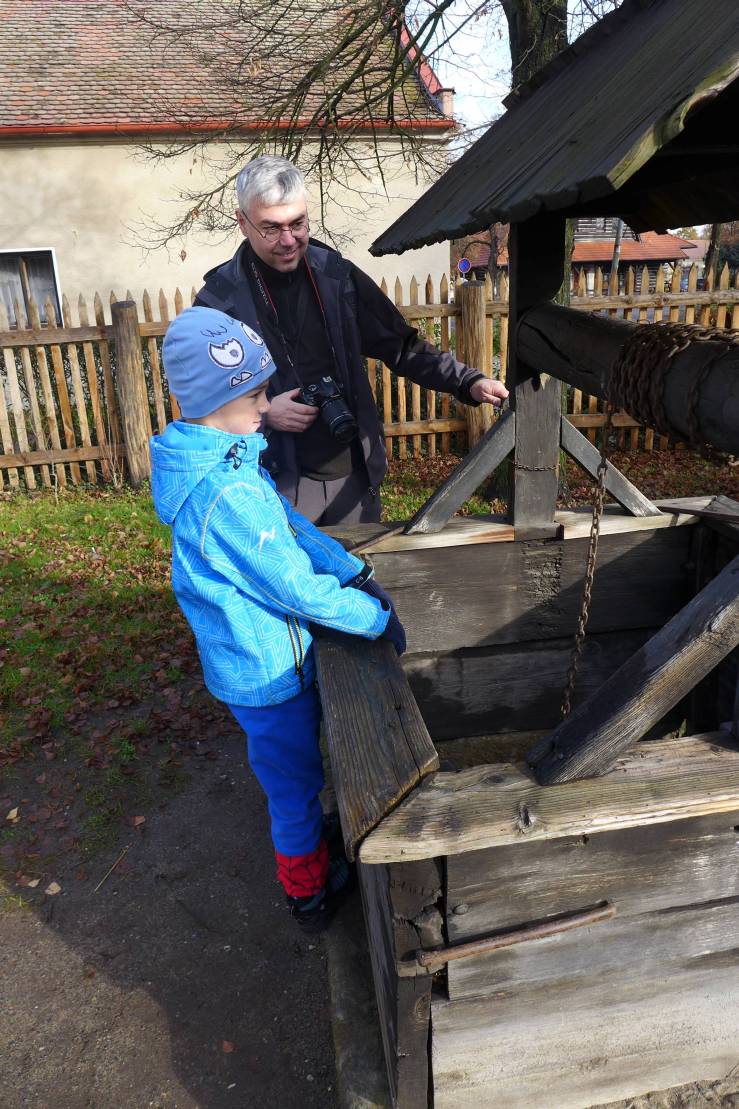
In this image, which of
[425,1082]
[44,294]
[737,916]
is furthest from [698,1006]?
[44,294]

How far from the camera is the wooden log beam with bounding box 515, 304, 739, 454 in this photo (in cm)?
140

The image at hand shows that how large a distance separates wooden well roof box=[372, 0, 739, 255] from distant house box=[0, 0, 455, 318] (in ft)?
29.9

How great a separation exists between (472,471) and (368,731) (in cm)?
118

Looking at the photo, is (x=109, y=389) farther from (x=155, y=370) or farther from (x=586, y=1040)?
(x=586, y=1040)

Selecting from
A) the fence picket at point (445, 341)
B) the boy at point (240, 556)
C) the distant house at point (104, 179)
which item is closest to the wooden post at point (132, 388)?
the fence picket at point (445, 341)

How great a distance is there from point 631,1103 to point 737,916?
0.59 m

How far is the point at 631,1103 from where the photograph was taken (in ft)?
5.94

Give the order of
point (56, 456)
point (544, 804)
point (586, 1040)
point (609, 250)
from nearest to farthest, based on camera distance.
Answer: point (544, 804) < point (586, 1040) < point (56, 456) < point (609, 250)

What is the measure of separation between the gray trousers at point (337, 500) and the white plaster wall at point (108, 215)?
8968mm

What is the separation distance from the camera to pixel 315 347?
2.83 metres

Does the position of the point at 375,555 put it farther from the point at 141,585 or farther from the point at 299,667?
the point at 141,585

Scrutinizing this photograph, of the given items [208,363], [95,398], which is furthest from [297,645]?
[95,398]

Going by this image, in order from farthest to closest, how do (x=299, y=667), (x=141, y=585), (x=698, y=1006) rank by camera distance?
(x=141, y=585), (x=299, y=667), (x=698, y=1006)

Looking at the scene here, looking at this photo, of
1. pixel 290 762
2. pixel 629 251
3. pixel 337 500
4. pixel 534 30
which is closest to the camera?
pixel 290 762
